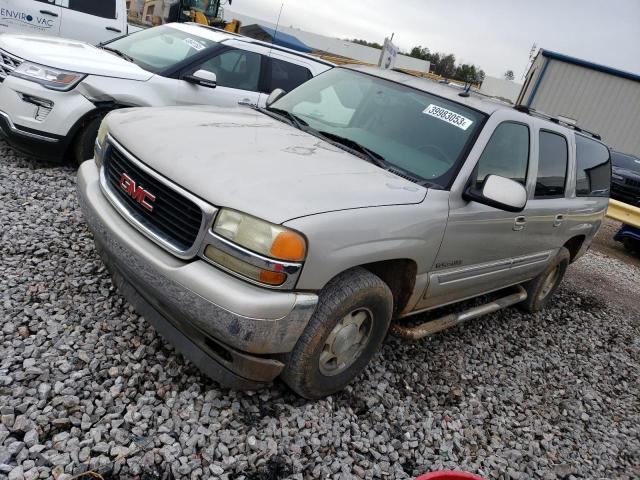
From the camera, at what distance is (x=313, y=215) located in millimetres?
2260

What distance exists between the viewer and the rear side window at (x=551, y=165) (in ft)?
13.0

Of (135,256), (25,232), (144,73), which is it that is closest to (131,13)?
(144,73)

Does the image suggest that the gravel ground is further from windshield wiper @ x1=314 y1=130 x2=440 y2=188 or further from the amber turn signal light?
windshield wiper @ x1=314 y1=130 x2=440 y2=188

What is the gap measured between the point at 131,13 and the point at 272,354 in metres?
25.5

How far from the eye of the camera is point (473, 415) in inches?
127

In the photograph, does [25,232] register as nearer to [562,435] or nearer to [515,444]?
[515,444]

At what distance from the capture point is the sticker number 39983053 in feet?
10.9

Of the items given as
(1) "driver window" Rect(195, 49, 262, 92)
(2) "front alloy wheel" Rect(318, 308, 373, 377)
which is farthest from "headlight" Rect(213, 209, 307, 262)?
(1) "driver window" Rect(195, 49, 262, 92)

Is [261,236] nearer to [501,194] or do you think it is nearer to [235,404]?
[235,404]

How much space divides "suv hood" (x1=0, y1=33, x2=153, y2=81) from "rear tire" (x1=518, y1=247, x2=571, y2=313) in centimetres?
448

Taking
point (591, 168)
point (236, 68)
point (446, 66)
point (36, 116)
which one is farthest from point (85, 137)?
point (446, 66)

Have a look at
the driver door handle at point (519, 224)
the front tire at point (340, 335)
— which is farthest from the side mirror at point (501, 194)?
the front tire at point (340, 335)

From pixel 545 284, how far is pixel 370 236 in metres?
3.48

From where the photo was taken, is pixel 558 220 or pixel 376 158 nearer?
pixel 376 158
